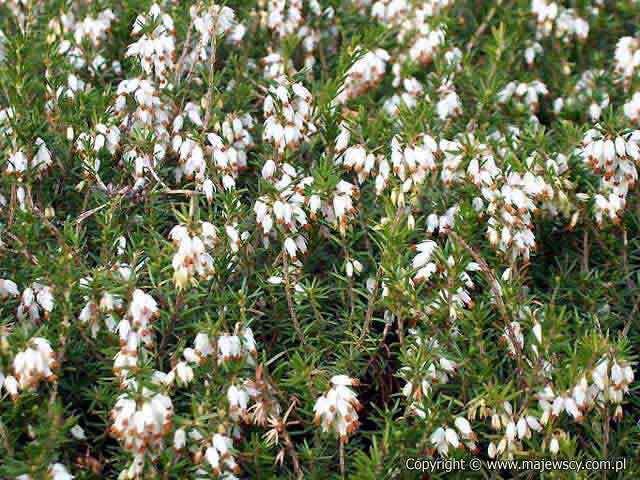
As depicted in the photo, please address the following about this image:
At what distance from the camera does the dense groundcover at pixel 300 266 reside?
171 inches

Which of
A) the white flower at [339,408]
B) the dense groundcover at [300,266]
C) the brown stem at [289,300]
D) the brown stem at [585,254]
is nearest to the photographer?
the white flower at [339,408]

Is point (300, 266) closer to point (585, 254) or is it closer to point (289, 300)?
point (289, 300)

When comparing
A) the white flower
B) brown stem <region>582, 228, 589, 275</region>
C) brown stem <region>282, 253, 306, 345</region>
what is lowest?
the white flower

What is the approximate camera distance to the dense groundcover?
4355 millimetres

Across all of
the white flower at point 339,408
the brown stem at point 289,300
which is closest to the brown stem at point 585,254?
the brown stem at point 289,300

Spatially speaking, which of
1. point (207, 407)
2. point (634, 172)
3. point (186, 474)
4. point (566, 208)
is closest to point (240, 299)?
point (207, 407)

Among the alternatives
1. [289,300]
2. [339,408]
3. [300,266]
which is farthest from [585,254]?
[339,408]

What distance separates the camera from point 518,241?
4.99 m

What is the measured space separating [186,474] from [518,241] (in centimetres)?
219

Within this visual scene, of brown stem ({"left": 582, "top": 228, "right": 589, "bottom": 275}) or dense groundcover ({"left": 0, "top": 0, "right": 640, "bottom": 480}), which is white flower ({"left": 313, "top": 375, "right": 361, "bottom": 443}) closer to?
dense groundcover ({"left": 0, "top": 0, "right": 640, "bottom": 480})

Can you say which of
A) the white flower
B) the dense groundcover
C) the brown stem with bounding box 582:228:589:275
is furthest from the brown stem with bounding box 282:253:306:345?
the brown stem with bounding box 582:228:589:275

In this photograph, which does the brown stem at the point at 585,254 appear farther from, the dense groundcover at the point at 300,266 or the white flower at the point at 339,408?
the white flower at the point at 339,408

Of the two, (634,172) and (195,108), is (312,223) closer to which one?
(195,108)

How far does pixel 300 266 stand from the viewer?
5.05 m
